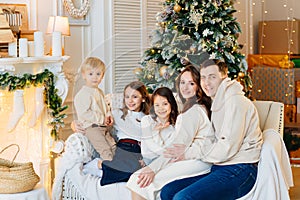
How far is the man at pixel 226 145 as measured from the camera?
3650 mm

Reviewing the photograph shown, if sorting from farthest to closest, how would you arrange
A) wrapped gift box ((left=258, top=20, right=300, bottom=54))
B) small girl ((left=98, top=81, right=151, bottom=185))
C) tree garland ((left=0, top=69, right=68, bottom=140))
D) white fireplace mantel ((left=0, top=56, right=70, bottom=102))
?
wrapped gift box ((left=258, top=20, right=300, bottom=54)) → tree garland ((left=0, top=69, right=68, bottom=140)) → white fireplace mantel ((left=0, top=56, right=70, bottom=102)) → small girl ((left=98, top=81, right=151, bottom=185))

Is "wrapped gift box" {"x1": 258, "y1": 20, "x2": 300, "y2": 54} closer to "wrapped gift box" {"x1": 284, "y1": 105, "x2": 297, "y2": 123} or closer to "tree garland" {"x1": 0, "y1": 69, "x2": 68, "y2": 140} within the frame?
"wrapped gift box" {"x1": 284, "y1": 105, "x2": 297, "y2": 123}

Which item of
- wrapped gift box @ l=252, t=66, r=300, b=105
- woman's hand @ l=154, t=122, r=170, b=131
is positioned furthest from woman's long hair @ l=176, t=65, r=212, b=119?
wrapped gift box @ l=252, t=66, r=300, b=105

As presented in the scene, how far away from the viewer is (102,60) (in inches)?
149

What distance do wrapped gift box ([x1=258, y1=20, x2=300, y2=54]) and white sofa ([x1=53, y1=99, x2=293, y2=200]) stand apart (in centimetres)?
547

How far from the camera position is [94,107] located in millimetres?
3754

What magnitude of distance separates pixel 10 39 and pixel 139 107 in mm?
1276

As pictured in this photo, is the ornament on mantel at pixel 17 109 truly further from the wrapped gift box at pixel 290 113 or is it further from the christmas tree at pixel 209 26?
the wrapped gift box at pixel 290 113

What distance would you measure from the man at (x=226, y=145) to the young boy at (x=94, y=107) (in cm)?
46

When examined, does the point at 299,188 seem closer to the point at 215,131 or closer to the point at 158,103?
the point at 215,131

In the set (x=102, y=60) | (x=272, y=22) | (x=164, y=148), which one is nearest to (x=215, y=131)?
(x=164, y=148)

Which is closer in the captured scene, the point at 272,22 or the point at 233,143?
the point at 233,143

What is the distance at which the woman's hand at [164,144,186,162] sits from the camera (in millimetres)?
3604

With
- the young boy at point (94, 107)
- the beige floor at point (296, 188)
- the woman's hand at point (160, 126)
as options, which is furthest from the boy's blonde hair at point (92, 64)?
the beige floor at point (296, 188)
